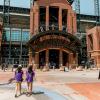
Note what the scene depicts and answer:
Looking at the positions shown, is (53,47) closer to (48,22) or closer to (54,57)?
(54,57)

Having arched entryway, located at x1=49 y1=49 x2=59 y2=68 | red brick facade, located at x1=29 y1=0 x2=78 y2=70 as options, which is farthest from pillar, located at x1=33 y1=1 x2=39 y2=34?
arched entryway, located at x1=49 y1=49 x2=59 y2=68

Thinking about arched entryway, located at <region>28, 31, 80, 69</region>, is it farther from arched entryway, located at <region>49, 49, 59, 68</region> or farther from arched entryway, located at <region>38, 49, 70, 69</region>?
arched entryway, located at <region>49, 49, 59, 68</region>

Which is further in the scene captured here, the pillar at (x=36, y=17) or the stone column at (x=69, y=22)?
the stone column at (x=69, y=22)

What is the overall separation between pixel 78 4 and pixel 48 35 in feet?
101

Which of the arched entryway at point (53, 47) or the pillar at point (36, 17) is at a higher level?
the pillar at point (36, 17)

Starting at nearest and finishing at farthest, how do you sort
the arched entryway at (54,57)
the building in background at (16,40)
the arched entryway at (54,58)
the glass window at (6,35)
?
1. the arched entryway at (54,58)
2. the arched entryway at (54,57)
3. the building in background at (16,40)
4. the glass window at (6,35)

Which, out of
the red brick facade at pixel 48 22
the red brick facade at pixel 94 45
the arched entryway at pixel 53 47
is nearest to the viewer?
the arched entryway at pixel 53 47

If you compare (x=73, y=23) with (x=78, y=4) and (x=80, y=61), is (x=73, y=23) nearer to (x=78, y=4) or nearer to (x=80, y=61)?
(x=80, y=61)

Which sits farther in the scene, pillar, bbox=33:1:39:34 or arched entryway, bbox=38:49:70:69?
pillar, bbox=33:1:39:34

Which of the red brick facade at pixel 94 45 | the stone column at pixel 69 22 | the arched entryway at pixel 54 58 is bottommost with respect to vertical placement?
the arched entryway at pixel 54 58

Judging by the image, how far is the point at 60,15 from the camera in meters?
65.5

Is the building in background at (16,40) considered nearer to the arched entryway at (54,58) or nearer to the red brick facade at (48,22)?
the red brick facade at (48,22)

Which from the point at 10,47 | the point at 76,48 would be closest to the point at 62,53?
the point at 76,48

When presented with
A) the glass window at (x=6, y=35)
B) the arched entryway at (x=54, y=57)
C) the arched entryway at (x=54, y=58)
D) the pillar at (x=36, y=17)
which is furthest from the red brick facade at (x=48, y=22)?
the glass window at (x=6, y=35)
